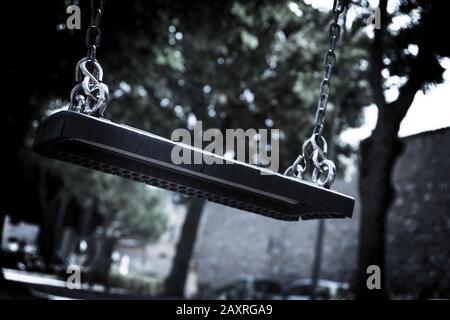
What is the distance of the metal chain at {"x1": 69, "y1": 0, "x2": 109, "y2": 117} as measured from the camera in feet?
7.14

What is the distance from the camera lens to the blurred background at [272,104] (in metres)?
9.17

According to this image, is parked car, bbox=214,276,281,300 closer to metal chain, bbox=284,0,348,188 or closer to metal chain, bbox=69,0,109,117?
metal chain, bbox=284,0,348,188

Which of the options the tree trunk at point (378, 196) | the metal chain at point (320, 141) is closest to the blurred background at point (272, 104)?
the tree trunk at point (378, 196)

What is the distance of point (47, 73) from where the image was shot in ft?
35.4

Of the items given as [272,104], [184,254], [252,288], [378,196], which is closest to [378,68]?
[378,196]

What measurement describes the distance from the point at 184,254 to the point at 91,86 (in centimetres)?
1706

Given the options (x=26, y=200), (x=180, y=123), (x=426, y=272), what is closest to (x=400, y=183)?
(x=426, y=272)

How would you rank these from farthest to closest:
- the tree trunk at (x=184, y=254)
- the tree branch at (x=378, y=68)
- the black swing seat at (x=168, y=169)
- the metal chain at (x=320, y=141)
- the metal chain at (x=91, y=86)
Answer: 1. the tree trunk at (x=184, y=254)
2. the tree branch at (x=378, y=68)
3. the metal chain at (x=320, y=141)
4. the metal chain at (x=91, y=86)
5. the black swing seat at (x=168, y=169)

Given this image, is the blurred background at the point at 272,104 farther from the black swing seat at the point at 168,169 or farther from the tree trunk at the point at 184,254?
the black swing seat at the point at 168,169

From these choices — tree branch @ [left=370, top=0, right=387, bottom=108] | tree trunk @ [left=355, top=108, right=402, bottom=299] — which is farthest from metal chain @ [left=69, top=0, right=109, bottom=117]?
tree branch @ [left=370, top=0, right=387, bottom=108]

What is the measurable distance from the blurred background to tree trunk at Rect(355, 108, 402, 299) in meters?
0.03

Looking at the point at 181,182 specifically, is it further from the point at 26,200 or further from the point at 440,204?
the point at 26,200

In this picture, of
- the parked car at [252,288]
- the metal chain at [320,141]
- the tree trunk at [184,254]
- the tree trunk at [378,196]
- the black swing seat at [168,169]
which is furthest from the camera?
the parked car at [252,288]

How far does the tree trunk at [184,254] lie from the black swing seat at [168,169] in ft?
53.0
